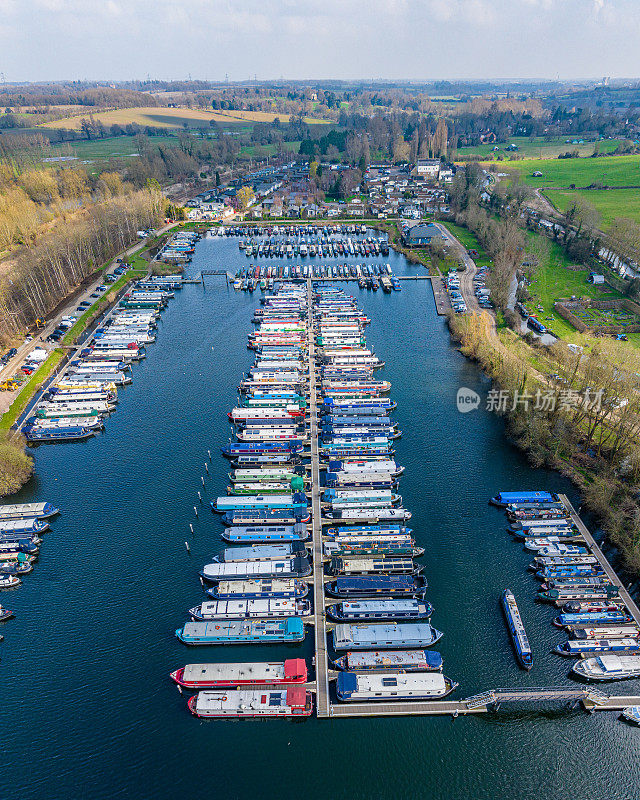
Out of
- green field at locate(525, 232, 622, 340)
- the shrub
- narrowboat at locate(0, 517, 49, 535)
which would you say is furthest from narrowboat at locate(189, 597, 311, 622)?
green field at locate(525, 232, 622, 340)

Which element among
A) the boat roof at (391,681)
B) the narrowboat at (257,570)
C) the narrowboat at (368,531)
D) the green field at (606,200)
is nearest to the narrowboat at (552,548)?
the narrowboat at (368,531)

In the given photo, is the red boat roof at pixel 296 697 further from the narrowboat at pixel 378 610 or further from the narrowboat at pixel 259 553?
the narrowboat at pixel 259 553

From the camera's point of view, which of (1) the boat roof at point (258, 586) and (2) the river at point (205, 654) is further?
(1) the boat roof at point (258, 586)

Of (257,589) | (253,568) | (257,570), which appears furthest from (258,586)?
(253,568)

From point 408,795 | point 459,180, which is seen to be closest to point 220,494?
point 408,795

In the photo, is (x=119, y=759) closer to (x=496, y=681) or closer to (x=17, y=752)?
(x=17, y=752)

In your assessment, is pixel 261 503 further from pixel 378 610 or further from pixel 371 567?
pixel 378 610
